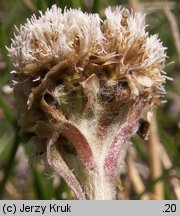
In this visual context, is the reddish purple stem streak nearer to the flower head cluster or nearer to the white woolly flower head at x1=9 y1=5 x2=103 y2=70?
the flower head cluster

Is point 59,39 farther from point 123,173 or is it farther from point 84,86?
point 123,173

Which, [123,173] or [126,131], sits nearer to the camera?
[126,131]

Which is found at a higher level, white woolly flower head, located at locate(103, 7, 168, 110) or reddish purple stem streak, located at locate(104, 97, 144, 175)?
white woolly flower head, located at locate(103, 7, 168, 110)

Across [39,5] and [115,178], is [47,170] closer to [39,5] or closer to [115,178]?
[115,178]

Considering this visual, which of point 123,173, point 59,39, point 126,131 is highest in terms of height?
point 123,173

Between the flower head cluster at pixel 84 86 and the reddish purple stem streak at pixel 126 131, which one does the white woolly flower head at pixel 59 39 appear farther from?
the reddish purple stem streak at pixel 126 131

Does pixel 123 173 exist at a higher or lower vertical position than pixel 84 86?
higher

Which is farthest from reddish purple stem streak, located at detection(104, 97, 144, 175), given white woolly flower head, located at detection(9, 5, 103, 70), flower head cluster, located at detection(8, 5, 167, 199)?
white woolly flower head, located at detection(9, 5, 103, 70)

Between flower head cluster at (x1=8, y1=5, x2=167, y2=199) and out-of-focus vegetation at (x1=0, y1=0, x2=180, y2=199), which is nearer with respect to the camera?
flower head cluster at (x1=8, y1=5, x2=167, y2=199)

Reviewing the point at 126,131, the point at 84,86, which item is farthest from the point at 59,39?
the point at 126,131
